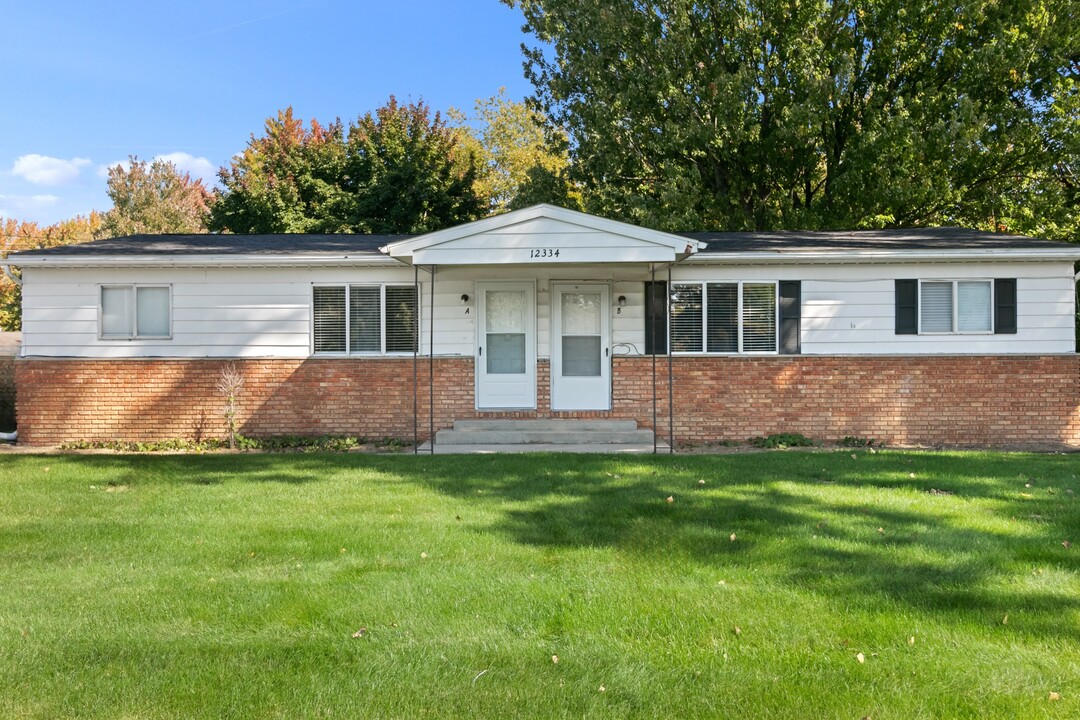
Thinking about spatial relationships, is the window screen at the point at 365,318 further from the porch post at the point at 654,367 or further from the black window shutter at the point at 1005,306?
the black window shutter at the point at 1005,306

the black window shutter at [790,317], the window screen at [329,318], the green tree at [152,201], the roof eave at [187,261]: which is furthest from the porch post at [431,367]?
the green tree at [152,201]

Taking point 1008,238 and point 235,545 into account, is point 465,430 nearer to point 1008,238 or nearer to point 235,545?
point 235,545

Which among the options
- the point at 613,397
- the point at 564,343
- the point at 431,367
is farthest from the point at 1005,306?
the point at 431,367

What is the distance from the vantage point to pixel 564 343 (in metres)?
13.4

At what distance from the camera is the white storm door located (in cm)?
1339

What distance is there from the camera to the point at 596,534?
21.5ft

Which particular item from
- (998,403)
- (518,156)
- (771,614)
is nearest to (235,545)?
(771,614)

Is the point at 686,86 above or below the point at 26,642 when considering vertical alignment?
above

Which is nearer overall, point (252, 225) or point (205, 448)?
point (205, 448)

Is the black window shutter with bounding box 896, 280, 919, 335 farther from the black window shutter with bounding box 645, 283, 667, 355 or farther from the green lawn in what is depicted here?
the green lawn

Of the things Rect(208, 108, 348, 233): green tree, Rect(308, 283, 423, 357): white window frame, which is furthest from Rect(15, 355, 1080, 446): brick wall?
Rect(208, 108, 348, 233): green tree

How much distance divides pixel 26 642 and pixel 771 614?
4.08 m

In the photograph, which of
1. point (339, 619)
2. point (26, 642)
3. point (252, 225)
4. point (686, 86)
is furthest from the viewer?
point (252, 225)

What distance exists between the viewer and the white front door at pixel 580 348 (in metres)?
13.3
